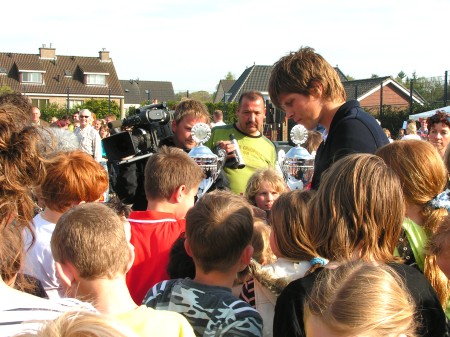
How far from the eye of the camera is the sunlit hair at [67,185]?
3215 millimetres

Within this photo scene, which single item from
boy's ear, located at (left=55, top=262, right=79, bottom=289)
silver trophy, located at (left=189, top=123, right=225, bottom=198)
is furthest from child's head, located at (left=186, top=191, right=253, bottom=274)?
silver trophy, located at (left=189, top=123, right=225, bottom=198)

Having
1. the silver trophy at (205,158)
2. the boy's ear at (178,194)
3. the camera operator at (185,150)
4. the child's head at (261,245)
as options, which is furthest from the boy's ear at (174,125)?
the child's head at (261,245)

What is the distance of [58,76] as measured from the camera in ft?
189

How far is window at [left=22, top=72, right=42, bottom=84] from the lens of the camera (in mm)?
55750

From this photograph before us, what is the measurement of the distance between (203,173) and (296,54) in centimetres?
93

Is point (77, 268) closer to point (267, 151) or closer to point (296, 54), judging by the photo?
point (296, 54)

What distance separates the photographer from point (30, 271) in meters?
2.94

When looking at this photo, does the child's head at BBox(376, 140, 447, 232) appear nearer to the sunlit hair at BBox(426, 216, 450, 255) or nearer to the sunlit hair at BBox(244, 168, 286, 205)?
the sunlit hair at BBox(426, 216, 450, 255)

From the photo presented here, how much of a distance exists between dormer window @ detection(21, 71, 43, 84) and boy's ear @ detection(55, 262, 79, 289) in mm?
56783

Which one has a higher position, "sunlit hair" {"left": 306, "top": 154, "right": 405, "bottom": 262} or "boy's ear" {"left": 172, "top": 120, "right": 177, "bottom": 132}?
"boy's ear" {"left": 172, "top": 120, "right": 177, "bottom": 132}

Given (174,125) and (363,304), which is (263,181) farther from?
(363,304)

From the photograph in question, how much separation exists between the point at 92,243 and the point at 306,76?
150cm

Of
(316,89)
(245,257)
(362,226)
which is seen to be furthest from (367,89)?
(362,226)

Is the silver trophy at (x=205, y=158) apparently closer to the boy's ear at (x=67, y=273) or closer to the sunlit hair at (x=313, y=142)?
the boy's ear at (x=67, y=273)
